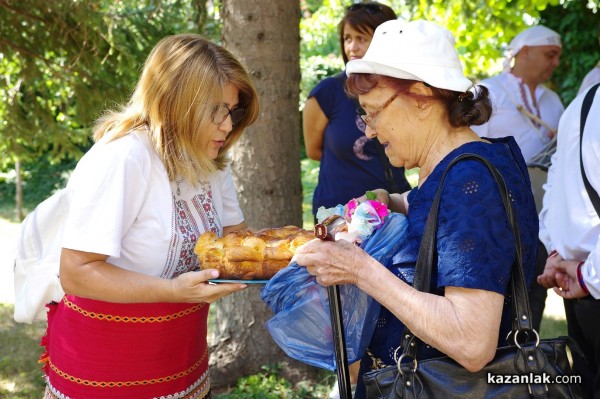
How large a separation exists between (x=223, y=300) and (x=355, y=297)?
8.31 ft

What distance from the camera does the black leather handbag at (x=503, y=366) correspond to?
195 cm

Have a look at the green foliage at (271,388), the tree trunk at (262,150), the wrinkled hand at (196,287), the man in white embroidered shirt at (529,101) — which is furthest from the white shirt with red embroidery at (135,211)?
the man in white embroidered shirt at (529,101)

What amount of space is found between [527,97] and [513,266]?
3.82 metres

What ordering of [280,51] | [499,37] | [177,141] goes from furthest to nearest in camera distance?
[499,37], [280,51], [177,141]

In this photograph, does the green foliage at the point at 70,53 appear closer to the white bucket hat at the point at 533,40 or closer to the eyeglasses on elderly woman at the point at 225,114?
the white bucket hat at the point at 533,40

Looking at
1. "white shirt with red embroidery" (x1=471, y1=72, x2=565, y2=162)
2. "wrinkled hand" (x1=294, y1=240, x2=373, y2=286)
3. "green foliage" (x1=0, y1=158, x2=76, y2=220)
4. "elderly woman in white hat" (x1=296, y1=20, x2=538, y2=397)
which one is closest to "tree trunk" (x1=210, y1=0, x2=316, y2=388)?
"white shirt with red embroidery" (x1=471, y1=72, x2=565, y2=162)

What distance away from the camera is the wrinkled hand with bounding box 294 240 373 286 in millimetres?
2055

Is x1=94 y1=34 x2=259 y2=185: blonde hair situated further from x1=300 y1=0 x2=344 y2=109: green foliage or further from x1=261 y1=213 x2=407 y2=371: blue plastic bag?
x1=300 y1=0 x2=344 y2=109: green foliage

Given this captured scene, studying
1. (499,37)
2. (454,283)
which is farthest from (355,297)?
(499,37)

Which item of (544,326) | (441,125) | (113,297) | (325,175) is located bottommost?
(544,326)

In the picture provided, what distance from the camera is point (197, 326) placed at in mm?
2639

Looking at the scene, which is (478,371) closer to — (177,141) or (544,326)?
(177,141)

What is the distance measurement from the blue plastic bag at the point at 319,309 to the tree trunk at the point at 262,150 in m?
2.09

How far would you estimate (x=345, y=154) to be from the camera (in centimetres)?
449
